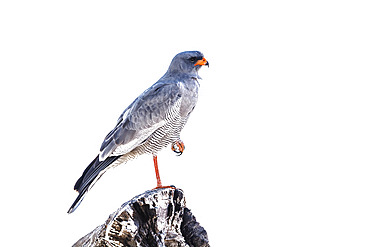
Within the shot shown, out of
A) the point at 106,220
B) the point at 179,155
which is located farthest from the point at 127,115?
the point at 106,220

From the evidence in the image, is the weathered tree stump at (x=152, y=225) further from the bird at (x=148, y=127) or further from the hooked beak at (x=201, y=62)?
the hooked beak at (x=201, y=62)

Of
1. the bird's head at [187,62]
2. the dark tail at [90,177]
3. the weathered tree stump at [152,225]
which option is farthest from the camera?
the bird's head at [187,62]

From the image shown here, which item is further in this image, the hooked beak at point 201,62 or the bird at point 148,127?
the hooked beak at point 201,62

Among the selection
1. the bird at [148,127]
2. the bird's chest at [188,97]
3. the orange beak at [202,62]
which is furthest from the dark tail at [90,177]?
the orange beak at [202,62]

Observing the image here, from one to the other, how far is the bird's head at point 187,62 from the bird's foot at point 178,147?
781mm

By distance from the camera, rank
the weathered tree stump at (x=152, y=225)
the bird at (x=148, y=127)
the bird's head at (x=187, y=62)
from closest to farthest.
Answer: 1. the weathered tree stump at (x=152, y=225)
2. the bird at (x=148, y=127)
3. the bird's head at (x=187, y=62)

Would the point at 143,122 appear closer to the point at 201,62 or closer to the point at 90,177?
the point at 90,177

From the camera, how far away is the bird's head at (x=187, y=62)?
16.8ft

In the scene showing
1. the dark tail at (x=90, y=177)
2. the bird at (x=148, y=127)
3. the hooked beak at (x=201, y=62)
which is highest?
the hooked beak at (x=201, y=62)

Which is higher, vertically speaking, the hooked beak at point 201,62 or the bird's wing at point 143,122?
the hooked beak at point 201,62

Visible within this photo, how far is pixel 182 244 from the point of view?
14.4 feet

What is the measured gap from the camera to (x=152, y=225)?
435cm

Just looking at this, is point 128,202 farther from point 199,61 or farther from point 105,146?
point 199,61

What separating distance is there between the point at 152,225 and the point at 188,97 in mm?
1429
